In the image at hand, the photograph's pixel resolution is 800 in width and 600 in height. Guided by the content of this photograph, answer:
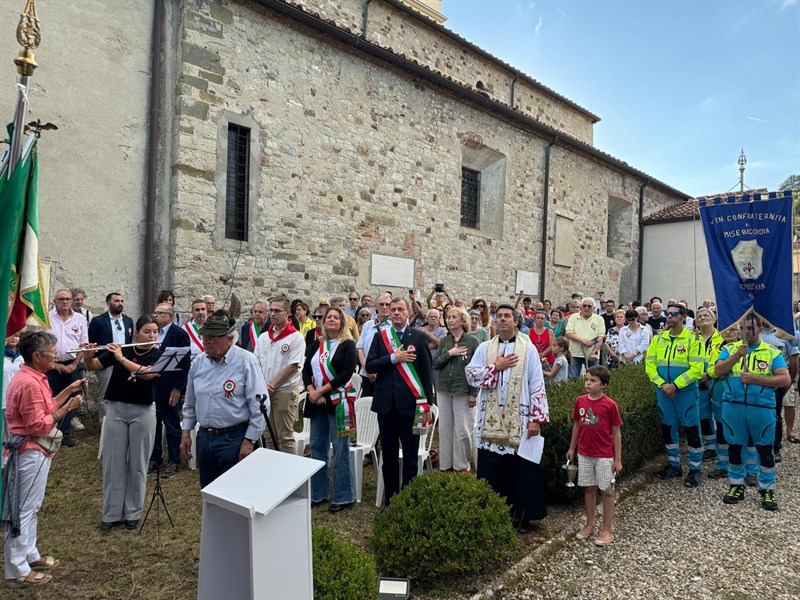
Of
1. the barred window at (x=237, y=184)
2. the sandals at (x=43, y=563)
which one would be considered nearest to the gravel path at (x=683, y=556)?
the sandals at (x=43, y=563)

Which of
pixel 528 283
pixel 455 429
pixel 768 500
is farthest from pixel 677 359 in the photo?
pixel 528 283

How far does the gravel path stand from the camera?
4.07 meters

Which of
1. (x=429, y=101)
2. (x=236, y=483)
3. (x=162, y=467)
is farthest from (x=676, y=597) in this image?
(x=429, y=101)

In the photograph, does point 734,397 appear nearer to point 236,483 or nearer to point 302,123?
point 236,483

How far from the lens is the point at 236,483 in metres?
2.73

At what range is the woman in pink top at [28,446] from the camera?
395 cm

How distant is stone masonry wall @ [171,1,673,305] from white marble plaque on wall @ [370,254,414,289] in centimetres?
17

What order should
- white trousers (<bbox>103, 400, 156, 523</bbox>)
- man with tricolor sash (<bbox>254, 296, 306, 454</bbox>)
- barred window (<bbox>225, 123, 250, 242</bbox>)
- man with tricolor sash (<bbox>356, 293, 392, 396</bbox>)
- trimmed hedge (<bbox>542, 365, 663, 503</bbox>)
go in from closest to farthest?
white trousers (<bbox>103, 400, 156, 523</bbox>), trimmed hedge (<bbox>542, 365, 663, 503</bbox>), man with tricolor sash (<bbox>254, 296, 306, 454</bbox>), man with tricolor sash (<bbox>356, 293, 392, 396</bbox>), barred window (<bbox>225, 123, 250, 242</bbox>)

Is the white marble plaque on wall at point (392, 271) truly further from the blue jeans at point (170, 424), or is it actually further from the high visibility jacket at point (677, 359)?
the high visibility jacket at point (677, 359)

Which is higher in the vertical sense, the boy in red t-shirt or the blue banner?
the blue banner

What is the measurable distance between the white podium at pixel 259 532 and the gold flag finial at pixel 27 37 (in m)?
2.34

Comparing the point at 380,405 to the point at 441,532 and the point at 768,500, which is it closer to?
the point at 441,532

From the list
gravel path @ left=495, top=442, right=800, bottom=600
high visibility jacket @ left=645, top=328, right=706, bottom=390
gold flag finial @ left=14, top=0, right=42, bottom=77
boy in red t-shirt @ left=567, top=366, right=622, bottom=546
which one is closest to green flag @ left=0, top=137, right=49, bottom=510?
gold flag finial @ left=14, top=0, right=42, bottom=77

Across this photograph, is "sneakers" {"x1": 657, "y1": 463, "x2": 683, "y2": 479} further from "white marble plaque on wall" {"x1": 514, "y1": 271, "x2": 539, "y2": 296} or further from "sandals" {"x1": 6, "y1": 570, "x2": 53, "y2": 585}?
"white marble plaque on wall" {"x1": 514, "y1": 271, "x2": 539, "y2": 296}
